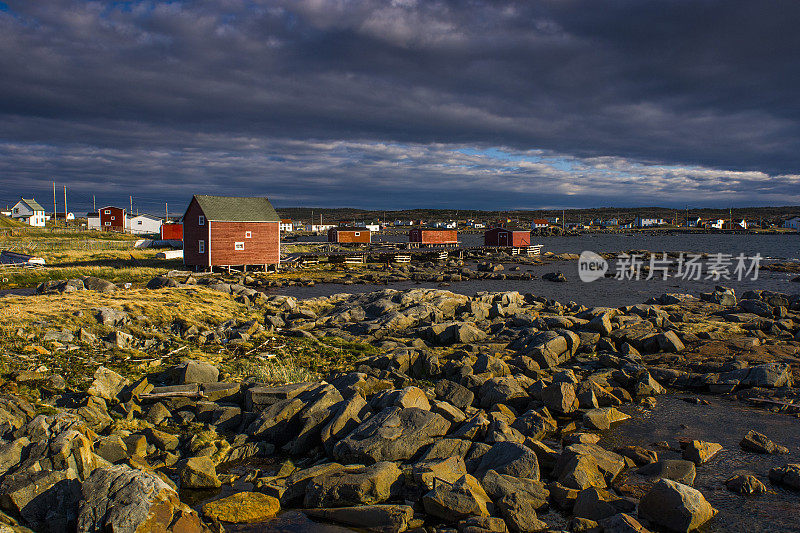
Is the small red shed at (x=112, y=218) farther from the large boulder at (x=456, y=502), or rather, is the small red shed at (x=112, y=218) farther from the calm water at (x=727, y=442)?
the large boulder at (x=456, y=502)

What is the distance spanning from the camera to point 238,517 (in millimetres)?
7801

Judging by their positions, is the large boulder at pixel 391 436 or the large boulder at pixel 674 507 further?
the large boulder at pixel 391 436

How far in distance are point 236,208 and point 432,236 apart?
4242 centimetres

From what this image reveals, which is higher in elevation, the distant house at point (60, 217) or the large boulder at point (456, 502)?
the distant house at point (60, 217)

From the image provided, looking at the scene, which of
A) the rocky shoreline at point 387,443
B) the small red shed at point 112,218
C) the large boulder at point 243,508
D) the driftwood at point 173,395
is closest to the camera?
the rocky shoreline at point 387,443

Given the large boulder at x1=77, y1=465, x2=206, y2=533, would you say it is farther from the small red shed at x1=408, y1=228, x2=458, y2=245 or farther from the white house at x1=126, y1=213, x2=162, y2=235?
the white house at x1=126, y1=213, x2=162, y2=235

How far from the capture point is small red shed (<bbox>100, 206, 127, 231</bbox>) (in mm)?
100438

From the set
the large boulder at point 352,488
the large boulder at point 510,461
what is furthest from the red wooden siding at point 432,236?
the large boulder at point 352,488

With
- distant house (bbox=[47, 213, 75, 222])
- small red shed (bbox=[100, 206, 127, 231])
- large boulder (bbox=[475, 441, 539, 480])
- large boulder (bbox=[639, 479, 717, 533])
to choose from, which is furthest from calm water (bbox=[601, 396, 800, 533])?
distant house (bbox=[47, 213, 75, 222])

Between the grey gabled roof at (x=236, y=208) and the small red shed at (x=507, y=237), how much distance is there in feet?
135

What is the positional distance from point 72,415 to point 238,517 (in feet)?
13.7

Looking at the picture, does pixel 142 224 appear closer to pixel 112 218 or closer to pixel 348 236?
pixel 112 218

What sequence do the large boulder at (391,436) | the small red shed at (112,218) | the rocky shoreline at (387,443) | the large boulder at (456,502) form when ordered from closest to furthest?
the rocky shoreline at (387,443) → the large boulder at (456,502) → the large boulder at (391,436) → the small red shed at (112,218)

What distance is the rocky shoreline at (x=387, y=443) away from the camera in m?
7.36
